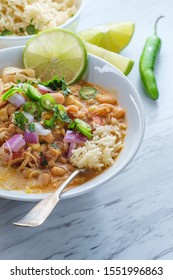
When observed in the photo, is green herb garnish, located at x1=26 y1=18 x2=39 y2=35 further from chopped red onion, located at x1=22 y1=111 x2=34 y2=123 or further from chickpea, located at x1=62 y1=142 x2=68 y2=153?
chickpea, located at x1=62 y1=142 x2=68 y2=153

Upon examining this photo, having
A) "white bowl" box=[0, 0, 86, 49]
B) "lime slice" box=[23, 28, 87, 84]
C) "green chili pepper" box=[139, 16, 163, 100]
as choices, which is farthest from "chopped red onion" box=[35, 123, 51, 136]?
"green chili pepper" box=[139, 16, 163, 100]

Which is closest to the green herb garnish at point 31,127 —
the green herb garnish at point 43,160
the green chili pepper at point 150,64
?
the green herb garnish at point 43,160

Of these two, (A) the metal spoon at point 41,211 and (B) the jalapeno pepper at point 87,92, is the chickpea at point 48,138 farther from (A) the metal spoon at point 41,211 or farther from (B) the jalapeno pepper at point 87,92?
(B) the jalapeno pepper at point 87,92

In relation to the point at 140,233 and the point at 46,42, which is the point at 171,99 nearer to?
the point at 46,42

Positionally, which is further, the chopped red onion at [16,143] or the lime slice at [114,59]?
the lime slice at [114,59]

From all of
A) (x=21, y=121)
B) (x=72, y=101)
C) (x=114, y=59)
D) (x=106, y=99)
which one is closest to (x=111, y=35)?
(x=114, y=59)

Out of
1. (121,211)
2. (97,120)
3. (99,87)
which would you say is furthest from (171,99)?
(121,211)
